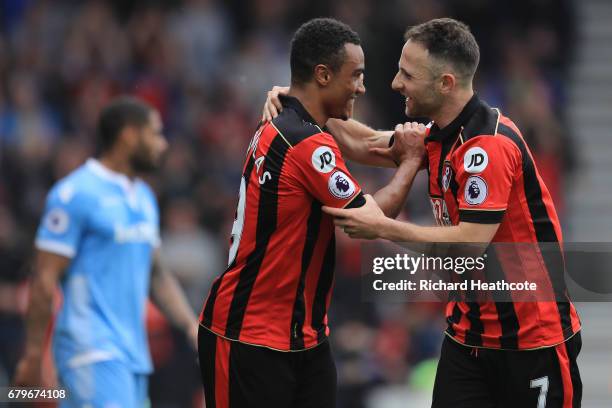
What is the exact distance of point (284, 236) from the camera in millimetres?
5035

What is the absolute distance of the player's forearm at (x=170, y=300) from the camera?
22.0 ft

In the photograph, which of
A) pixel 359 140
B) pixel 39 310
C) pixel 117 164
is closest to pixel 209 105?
pixel 117 164

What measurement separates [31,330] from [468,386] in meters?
2.54

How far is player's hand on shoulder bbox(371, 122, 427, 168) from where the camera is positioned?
5410mm

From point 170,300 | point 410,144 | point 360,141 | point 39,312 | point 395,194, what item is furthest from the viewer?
point 170,300

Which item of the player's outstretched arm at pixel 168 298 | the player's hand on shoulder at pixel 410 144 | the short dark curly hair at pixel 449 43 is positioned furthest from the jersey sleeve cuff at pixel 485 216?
the player's outstretched arm at pixel 168 298

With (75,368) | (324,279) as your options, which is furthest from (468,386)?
(75,368)

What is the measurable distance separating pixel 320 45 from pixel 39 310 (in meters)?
2.37

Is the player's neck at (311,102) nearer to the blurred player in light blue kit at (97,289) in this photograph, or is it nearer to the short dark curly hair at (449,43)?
the short dark curly hair at (449,43)

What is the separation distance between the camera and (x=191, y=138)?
11891 millimetres

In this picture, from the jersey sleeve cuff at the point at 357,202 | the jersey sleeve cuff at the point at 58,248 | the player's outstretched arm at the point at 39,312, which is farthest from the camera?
the jersey sleeve cuff at the point at 58,248

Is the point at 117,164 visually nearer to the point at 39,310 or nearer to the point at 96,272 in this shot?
the point at 96,272

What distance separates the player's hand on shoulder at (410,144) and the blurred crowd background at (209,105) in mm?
4137

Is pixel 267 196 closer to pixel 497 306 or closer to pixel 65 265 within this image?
pixel 497 306
